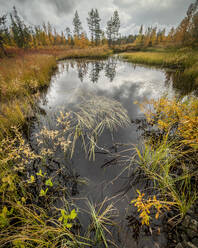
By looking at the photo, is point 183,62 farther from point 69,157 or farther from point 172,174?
point 69,157

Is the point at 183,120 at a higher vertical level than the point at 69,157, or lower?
higher

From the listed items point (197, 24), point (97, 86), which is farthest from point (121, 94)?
point (197, 24)

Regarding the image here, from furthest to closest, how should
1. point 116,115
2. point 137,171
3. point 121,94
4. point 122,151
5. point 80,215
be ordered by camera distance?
point 121,94 < point 116,115 < point 122,151 < point 137,171 < point 80,215

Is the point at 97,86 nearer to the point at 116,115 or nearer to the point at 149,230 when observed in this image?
the point at 116,115

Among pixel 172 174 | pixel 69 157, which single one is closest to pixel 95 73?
pixel 69 157

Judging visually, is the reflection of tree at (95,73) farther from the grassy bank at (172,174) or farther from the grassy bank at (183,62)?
the grassy bank at (172,174)

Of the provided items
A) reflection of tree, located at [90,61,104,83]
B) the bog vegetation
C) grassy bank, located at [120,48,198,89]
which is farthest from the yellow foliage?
reflection of tree, located at [90,61,104,83]

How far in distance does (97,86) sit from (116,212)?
23.9ft

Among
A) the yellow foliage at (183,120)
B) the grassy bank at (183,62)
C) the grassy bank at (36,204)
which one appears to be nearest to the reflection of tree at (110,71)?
the grassy bank at (183,62)

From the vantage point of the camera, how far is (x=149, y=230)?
1600 mm

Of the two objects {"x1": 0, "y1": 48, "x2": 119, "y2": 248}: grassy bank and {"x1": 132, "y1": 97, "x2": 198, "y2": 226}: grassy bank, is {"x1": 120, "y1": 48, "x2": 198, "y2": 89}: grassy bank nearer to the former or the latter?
{"x1": 132, "y1": 97, "x2": 198, "y2": 226}: grassy bank

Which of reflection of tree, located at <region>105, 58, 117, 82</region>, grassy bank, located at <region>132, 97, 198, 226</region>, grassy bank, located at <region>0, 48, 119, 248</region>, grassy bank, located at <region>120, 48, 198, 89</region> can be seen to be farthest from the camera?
reflection of tree, located at <region>105, 58, 117, 82</region>

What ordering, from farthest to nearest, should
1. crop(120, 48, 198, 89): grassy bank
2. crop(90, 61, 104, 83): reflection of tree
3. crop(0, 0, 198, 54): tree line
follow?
crop(0, 0, 198, 54): tree line
crop(90, 61, 104, 83): reflection of tree
crop(120, 48, 198, 89): grassy bank

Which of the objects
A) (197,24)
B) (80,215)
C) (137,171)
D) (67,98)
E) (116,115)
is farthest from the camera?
(197,24)
